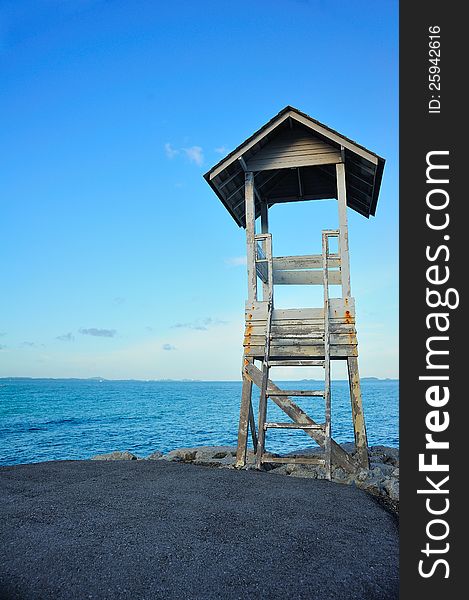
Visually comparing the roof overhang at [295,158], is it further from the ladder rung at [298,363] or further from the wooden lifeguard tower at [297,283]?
the ladder rung at [298,363]

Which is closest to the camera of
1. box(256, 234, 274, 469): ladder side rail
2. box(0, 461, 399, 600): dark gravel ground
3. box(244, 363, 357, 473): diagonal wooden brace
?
Result: box(0, 461, 399, 600): dark gravel ground

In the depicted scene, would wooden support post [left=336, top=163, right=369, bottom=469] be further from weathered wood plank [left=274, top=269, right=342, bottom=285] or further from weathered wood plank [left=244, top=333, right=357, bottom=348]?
weathered wood plank [left=274, top=269, right=342, bottom=285]

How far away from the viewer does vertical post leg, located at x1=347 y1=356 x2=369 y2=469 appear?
10.5 metres

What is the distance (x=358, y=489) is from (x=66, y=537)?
5.13 metres

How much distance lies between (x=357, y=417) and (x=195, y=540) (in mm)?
5936

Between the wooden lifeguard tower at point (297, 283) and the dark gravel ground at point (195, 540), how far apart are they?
217 cm

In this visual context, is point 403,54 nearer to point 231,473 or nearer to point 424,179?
point 424,179

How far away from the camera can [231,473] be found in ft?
31.3

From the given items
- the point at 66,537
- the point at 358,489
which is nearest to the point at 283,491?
the point at 358,489

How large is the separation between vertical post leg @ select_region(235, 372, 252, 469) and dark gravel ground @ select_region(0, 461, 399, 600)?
5.62ft

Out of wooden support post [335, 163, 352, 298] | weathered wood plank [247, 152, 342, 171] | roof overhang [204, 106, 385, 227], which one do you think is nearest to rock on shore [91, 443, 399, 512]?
wooden support post [335, 163, 352, 298]

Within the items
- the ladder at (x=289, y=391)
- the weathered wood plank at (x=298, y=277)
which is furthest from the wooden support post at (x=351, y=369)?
the weathered wood plank at (x=298, y=277)

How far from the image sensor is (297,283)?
12.5 metres

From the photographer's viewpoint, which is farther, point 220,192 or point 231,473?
point 220,192
